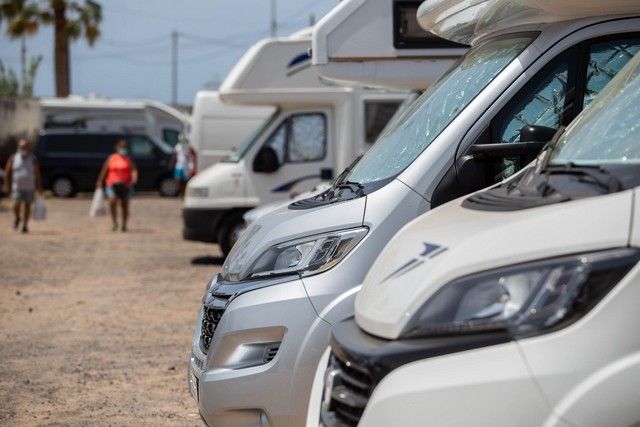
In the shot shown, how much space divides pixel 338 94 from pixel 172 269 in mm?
3195

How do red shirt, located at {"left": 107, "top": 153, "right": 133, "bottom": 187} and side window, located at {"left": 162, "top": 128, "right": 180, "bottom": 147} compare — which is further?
side window, located at {"left": 162, "top": 128, "right": 180, "bottom": 147}

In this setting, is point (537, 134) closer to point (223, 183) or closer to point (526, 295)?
point (526, 295)

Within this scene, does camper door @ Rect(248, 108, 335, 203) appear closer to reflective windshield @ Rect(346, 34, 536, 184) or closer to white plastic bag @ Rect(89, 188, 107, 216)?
white plastic bag @ Rect(89, 188, 107, 216)

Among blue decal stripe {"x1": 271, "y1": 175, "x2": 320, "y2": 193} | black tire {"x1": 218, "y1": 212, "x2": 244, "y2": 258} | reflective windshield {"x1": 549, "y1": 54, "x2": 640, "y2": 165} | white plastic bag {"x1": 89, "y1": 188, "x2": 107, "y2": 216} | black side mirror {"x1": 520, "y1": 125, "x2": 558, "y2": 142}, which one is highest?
reflective windshield {"x1": 549, "y1": 54, "x2": 640, "y2": 165}

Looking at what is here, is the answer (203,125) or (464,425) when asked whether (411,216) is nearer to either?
(464,425)

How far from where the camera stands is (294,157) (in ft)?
55.6

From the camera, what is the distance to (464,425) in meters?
3.46

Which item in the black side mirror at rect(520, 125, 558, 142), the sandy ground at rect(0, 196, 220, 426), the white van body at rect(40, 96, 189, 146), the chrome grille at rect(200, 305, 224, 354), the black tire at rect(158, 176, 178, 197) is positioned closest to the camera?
the black side mirror at rect(520, 125, 558, 142)

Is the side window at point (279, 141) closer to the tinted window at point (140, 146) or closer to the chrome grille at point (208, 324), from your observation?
the chrome grille at point (208, 324)

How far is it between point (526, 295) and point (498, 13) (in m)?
2.86

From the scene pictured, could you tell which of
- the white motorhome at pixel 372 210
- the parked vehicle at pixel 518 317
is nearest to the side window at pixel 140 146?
the white motorhome at pixel 372 210

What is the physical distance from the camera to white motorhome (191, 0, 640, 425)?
17.9 feet

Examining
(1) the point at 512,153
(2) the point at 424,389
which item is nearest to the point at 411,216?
(1) the point at 512,153

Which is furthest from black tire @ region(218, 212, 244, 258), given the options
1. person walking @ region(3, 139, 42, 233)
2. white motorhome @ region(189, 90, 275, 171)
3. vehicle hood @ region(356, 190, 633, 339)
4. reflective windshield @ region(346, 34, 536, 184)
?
vehicle hood @ region(356, 190, 633, 339)
